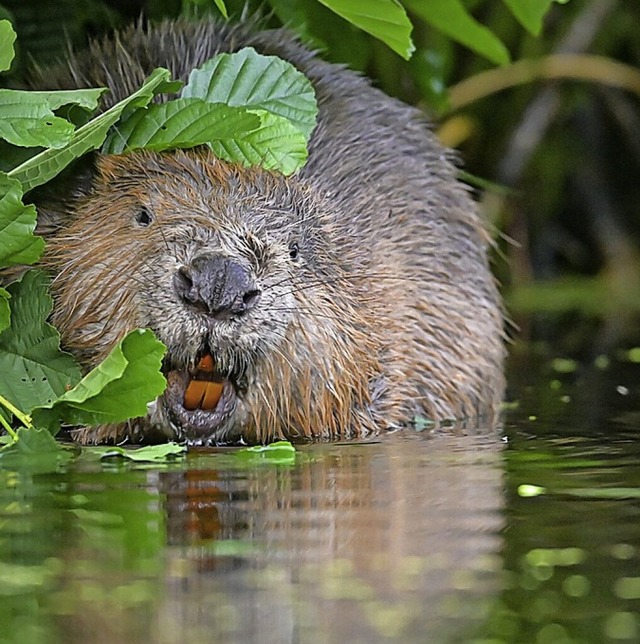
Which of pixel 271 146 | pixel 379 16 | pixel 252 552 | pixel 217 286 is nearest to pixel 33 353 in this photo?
pixel 217 286

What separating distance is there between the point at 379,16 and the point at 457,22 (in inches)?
31.4

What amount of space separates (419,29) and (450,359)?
2365mm

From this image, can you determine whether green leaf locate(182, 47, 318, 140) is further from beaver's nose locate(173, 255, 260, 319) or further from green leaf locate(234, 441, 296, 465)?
green leaf locate(234, 441, 296, 465)

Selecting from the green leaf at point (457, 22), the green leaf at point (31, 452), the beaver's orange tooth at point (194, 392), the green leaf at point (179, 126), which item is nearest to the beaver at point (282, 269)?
the beaver's orange tooth at point (194, 392)

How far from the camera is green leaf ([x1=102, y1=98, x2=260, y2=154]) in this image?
302 cm

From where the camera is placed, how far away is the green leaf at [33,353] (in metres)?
2.88

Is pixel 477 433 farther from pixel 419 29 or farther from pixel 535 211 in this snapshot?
pixel 535 211

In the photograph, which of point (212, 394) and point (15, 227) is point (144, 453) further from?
point (15, 227)

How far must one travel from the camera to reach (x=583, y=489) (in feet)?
8.14

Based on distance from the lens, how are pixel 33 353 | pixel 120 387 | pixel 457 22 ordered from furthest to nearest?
Answer: pixel 457 22, pixel 33 353, pixel 120 387

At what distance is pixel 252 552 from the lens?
6.42 feet

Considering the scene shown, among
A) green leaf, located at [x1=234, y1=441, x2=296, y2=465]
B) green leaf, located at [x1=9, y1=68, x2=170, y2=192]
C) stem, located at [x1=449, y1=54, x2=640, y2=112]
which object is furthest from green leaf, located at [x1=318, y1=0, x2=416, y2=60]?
stem, located at [x1=449, y1=54, x2=640, y2=112]

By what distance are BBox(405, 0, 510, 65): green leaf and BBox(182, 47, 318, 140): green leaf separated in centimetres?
78

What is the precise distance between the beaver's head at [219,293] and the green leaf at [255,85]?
135mm
